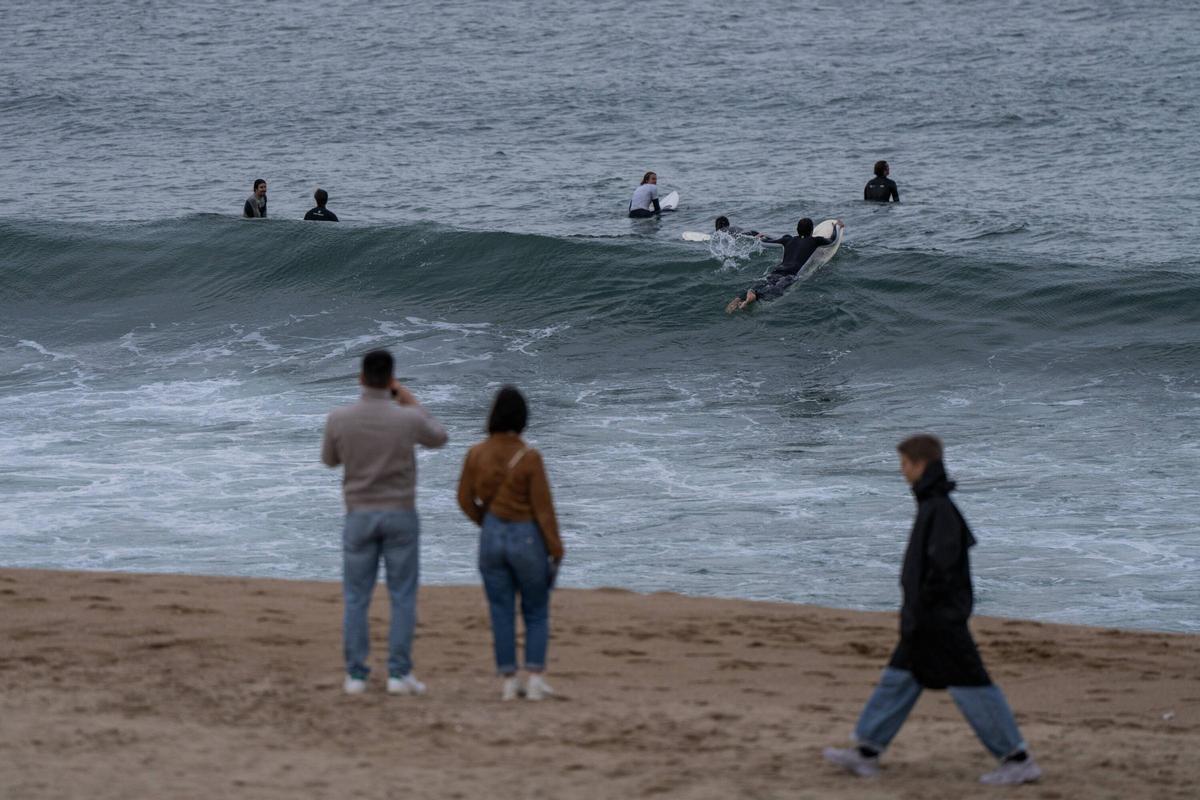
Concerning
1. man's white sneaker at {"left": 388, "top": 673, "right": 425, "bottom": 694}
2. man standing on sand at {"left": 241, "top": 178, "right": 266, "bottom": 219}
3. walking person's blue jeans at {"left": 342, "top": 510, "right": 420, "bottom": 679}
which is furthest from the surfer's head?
man standing on sand at {"left": 241, "top": 178, "right": 266, "bottom": 219}

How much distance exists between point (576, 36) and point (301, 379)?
3300 centimetres

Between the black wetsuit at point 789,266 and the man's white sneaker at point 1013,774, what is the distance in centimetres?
1623

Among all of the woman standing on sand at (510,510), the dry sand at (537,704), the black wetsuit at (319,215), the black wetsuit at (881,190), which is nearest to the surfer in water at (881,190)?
the black wetsuit at (881,190)

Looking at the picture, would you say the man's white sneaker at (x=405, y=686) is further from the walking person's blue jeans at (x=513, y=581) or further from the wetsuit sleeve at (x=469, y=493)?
the wetsuit sleeve at (x=469, y=493)

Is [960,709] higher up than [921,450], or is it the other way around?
[921,450]

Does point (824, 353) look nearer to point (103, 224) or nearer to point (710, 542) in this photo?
point (710, 542)

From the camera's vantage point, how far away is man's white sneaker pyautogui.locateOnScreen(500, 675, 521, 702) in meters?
6.80

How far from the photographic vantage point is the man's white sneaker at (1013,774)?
5.89 metres

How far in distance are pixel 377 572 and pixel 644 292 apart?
17104 millimetres

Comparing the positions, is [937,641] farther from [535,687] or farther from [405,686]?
[405,686]

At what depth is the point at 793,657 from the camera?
8.24m

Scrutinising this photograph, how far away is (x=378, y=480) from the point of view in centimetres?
646

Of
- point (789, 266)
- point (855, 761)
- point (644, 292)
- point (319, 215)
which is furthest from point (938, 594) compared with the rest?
point (319, 215)

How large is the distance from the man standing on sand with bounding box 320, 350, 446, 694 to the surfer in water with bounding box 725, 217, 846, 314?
15.6 meters
